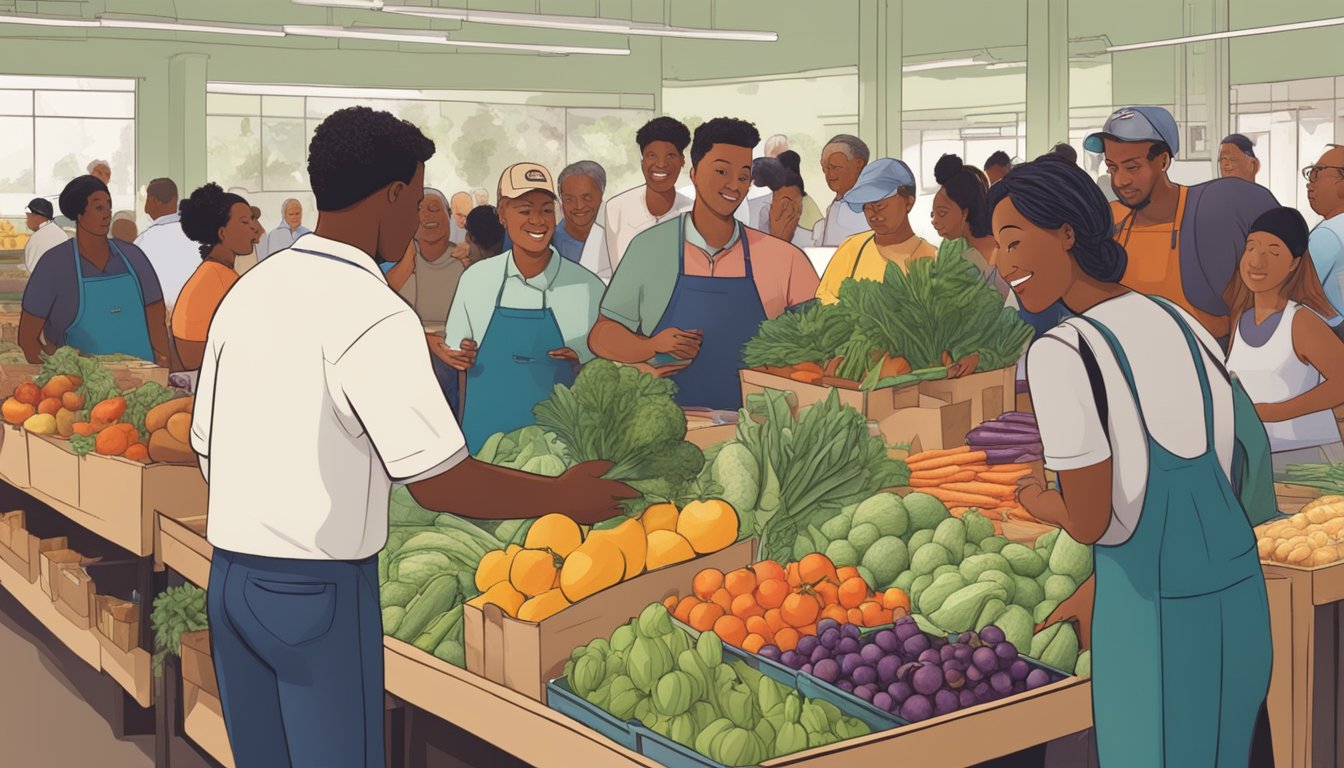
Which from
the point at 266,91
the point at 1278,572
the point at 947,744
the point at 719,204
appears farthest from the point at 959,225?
the point at 266,91

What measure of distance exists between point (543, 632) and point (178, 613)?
1612mm

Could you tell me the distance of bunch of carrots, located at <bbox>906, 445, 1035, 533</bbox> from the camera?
3.62 m

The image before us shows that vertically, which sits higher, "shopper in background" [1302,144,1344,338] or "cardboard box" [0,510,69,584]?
→ "shopper in background" [1302,144,1344,338]

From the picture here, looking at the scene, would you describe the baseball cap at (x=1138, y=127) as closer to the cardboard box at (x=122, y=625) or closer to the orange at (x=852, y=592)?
Result: the orange at (x=852, y=592)

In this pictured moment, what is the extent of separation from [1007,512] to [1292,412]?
1.06 m

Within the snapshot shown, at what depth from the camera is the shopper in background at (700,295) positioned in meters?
4.45

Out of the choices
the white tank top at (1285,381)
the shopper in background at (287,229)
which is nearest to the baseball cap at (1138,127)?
the white tank top at (1285,381)

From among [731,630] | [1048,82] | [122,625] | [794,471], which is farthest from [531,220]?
[1048,82]

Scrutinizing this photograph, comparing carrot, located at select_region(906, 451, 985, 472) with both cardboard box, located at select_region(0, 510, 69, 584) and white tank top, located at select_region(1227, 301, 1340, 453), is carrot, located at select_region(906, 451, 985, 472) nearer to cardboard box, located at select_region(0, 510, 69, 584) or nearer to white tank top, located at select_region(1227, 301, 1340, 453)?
white tank top, located at select_region(1227, 301, 1340, 453)

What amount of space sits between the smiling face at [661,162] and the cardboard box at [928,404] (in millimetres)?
1258

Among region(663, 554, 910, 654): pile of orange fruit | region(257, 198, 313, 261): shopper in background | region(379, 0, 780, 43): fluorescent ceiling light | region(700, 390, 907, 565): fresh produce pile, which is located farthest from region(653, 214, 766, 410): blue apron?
region(257, 198, 313, 261): shopper in background

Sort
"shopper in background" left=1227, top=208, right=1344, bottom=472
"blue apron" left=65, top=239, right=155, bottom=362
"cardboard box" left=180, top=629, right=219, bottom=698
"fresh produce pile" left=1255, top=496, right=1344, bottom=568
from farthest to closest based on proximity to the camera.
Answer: "blue apron" left=65, top=239, right=155, bottom=362 → "shopper in background" left=1227, top=208, right=1344, bottom=472 → "cardboard box" left=180, top=629, right=219, bottom=698 → "fresh produce pile" left=1255, top=496, right=1344, bottom=568

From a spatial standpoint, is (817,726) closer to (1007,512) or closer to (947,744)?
(947,744)

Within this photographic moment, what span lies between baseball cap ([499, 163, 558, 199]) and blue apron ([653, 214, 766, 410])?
455mm
